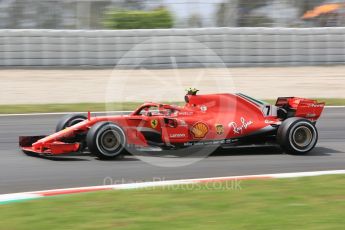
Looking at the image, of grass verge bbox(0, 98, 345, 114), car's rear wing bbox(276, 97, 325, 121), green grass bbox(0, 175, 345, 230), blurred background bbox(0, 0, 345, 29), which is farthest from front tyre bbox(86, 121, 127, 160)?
blurred background bbox(0, 0, 345, 29)

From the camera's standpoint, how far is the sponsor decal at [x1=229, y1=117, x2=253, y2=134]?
28.7ft

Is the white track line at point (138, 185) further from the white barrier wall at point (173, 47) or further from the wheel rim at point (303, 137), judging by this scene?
the white barrier wall at point (173, 47)

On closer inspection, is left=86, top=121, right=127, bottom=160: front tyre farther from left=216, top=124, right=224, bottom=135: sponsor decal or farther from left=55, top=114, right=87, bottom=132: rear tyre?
left=216, top=124, right=224, bottom=135: sponsor decal

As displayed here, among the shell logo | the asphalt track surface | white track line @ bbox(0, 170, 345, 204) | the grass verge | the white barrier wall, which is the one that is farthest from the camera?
the white barrier wall

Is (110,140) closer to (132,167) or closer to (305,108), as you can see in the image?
(132,167)

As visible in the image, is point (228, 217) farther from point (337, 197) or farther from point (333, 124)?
point (333, 124)

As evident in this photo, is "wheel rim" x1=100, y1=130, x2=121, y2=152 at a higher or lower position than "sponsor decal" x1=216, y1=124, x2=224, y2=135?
lower

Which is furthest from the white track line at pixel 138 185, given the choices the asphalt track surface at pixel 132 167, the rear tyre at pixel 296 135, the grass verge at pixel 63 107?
the grass verge at pixel 63 107

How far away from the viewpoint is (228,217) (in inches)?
216

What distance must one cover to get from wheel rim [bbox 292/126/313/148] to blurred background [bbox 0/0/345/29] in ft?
32.4

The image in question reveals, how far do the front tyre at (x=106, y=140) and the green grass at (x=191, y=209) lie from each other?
5.66 feet

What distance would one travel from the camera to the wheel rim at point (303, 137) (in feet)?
29.0

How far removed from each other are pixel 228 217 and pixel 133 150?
11.0ft

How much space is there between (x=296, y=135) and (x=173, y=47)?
30.0ft
